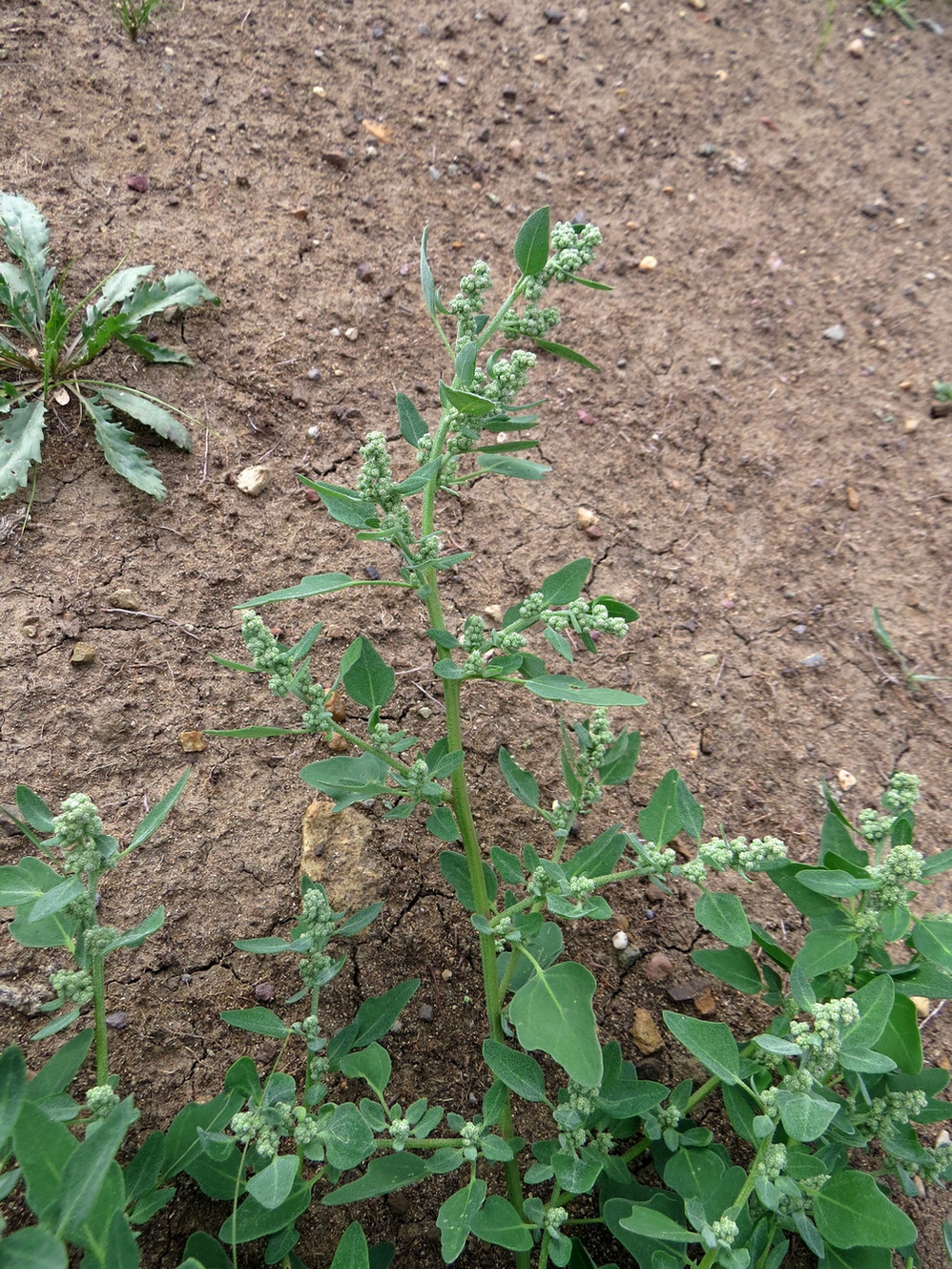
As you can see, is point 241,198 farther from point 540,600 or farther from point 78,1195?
point 78,1195

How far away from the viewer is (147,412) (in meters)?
2.20

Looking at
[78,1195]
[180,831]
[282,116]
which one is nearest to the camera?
[78,1195]

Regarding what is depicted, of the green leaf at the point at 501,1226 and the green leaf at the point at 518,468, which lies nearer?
the green leaf at the point at 501,1226

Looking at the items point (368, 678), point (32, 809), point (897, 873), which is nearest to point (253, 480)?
point (368, 678)

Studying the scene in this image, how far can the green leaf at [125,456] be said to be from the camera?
6.96 feet

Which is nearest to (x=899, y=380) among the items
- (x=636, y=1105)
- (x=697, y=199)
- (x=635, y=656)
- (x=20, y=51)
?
(x=697, y=199)

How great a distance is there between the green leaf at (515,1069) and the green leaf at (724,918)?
0.34 m

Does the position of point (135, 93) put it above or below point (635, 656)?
above

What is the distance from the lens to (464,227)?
9.27 ft

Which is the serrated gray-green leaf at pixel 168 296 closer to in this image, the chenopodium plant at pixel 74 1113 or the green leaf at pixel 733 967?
the chenopodium plant at pixel 74 1113

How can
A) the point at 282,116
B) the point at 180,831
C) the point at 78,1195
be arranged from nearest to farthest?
the point at 78,1195
the point at 180,831
the point at 282,116

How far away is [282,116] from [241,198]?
1.36 feet

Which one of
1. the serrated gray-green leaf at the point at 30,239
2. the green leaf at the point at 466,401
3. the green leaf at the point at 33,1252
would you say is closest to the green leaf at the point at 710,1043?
the green leaf at the point at 33,1252

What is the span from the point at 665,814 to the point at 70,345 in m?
Answer: 1.99
